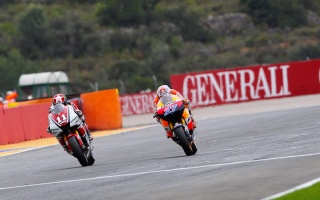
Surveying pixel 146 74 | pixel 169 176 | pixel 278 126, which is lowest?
pixel 146 74

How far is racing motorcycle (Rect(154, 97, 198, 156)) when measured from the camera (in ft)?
54.0

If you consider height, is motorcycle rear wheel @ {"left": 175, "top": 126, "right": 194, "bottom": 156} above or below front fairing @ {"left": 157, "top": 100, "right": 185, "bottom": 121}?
below

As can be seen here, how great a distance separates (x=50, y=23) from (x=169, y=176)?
243ft

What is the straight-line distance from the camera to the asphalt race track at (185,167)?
11383mm

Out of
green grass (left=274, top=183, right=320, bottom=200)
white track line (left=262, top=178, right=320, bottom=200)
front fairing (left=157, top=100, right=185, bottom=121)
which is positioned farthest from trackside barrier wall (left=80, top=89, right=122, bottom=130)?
green grass (left=274, top=183, right=320, bottom=200)

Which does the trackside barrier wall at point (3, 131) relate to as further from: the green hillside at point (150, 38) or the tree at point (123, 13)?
the tree at point (123, 13)

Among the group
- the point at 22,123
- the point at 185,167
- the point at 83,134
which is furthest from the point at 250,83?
the point at 185,167

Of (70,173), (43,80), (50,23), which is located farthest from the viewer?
(50,23)

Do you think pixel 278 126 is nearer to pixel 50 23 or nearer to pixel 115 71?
pixel 115 71

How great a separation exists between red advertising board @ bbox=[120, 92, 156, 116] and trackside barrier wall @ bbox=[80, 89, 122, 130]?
977cm

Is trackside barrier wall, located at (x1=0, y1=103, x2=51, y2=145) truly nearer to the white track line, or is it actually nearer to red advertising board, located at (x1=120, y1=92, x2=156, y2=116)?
red advertising board, located at (x1=120, y1=92, x2=156, y2=116)

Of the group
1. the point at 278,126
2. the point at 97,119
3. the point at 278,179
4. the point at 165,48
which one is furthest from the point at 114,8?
the point at 278,179

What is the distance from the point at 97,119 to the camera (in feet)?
102

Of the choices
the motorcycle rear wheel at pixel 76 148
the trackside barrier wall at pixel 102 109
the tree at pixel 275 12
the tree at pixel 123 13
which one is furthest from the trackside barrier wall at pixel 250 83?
the tree at pixel 123 13
